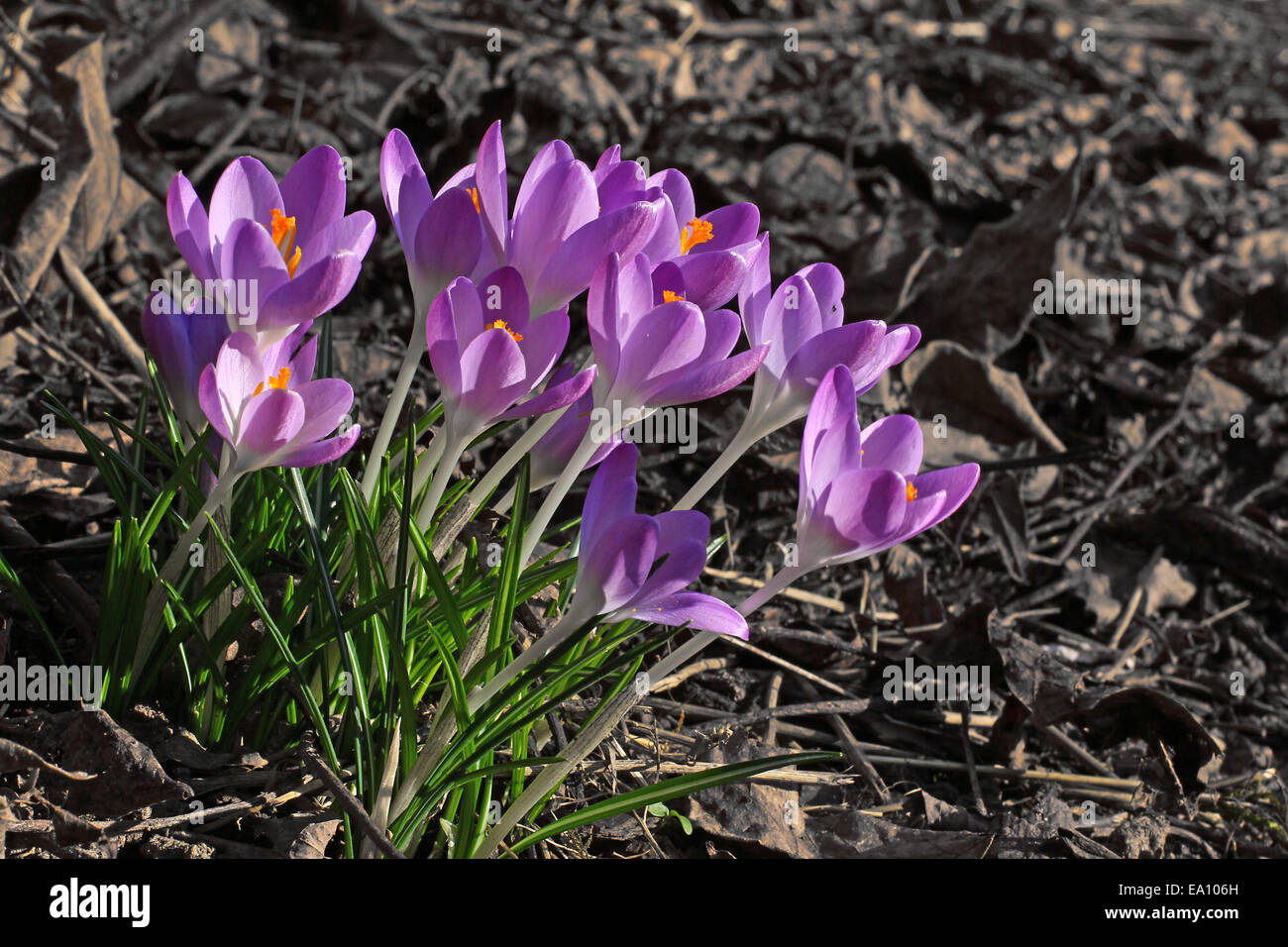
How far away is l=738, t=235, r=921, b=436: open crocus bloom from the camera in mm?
1151

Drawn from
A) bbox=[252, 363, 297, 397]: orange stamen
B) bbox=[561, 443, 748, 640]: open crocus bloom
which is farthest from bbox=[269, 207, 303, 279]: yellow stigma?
bbox=[561, 443, 748, 640]: open crocus bloom

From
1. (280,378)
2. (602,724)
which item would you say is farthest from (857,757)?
(280,378)

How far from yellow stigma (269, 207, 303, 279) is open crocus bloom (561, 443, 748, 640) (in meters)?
0.42

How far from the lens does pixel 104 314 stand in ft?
7.01

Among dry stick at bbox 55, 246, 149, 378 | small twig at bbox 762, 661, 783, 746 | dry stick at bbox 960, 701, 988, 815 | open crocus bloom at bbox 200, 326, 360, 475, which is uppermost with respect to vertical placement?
dry stick at bbox 55, 246, 149, 378

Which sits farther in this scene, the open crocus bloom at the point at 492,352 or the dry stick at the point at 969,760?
the dry stick at the point at 969,760

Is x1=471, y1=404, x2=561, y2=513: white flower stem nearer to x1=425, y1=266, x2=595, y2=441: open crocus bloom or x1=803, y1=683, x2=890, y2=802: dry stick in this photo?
x1=425, y1=266, x2=595, y2=441: open crocus bloom

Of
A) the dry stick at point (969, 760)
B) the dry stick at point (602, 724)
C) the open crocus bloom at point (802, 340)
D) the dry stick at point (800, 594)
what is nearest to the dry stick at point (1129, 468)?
the dry stick at point (800, 594)

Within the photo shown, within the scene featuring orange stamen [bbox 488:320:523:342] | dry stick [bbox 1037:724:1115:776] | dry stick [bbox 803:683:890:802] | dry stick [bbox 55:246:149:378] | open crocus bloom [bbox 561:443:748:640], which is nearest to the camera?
open crocus bloom [bbox 561:443:748:640]

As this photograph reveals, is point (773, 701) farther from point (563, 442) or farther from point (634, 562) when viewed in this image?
point (634, 562)

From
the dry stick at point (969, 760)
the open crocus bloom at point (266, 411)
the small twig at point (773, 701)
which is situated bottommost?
the dry stick at point (969, 760)

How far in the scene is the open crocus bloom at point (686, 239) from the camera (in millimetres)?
1172

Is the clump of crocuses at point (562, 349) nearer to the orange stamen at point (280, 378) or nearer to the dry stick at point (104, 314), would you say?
the orange stamen at point (280, 378)

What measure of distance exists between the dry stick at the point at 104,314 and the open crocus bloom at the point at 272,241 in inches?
39.2
